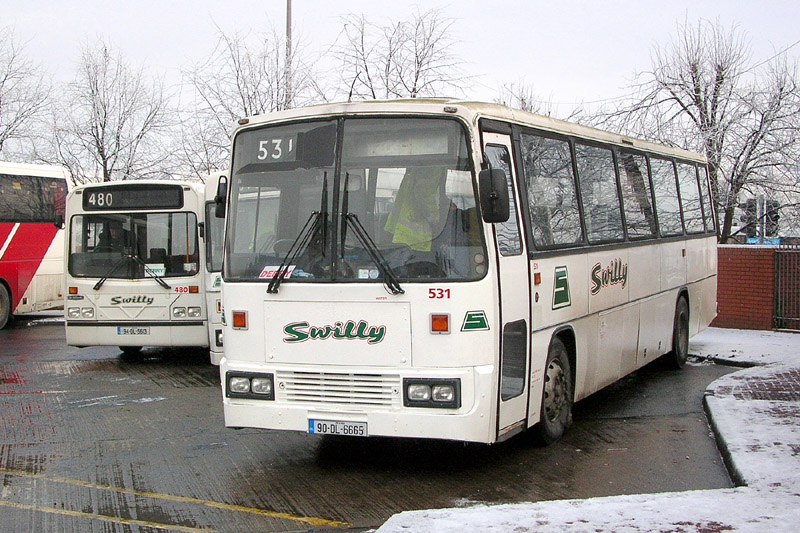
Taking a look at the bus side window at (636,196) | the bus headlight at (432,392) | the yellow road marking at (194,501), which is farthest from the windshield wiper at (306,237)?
the bus side window at (636,196)

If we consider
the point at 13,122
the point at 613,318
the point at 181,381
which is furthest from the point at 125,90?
the point at 613,318

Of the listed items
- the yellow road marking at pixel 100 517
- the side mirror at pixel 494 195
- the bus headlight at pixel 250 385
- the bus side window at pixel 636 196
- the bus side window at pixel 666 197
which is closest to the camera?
the yellow road marking at pixel 100 517

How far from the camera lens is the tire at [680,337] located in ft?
43.5

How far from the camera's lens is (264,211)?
770 cm

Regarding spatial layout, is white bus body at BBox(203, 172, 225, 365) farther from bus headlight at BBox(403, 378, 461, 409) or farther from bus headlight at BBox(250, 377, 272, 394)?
bus headlight at BBox(403, 378, 461, 409)

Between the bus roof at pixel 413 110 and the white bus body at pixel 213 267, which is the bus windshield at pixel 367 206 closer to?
the bus roof at pixel 413 110

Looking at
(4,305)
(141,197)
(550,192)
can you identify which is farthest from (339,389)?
(4,305)

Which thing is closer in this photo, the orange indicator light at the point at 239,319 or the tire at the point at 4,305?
the orange indicator light at the point at 239,319

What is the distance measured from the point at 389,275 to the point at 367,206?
1.90 feet

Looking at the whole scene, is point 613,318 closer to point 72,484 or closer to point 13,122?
point 72,484

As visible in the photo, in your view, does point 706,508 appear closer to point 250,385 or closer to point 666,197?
point 250,385

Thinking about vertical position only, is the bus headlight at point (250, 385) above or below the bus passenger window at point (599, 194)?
below

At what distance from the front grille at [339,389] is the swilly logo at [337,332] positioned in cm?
28

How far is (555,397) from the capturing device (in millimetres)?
8711
